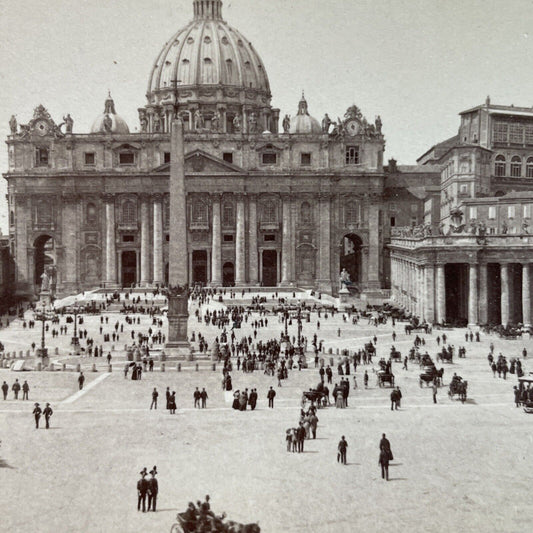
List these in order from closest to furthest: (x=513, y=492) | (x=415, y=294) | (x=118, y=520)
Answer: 1. (x=118, y=520)
2. (x=513, y=492)
3. (x=415, y=294)

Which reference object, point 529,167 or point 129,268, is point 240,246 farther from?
point 529,167

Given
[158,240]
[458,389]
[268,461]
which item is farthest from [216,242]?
[268,461]

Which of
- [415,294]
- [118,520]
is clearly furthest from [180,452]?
[415,294]

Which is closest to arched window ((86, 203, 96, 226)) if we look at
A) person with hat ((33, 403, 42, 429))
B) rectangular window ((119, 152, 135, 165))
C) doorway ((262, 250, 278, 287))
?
rectangular window ((119, 152, 135, 165))

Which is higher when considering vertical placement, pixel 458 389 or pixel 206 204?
pixel 206 204

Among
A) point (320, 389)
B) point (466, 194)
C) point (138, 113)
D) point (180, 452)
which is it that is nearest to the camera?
point (180, 452)

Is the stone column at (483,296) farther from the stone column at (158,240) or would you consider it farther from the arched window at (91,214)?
the arched window at (91,214)

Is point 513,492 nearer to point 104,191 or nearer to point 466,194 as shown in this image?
point 466,194
